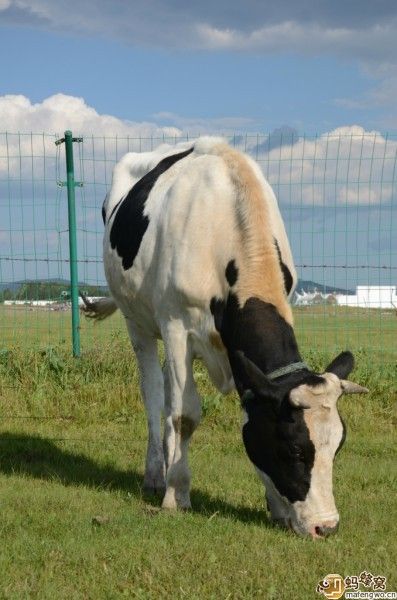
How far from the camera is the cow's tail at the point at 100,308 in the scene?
1015 cm

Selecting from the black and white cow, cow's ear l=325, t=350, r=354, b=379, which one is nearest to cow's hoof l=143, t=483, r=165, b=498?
the black and white cow

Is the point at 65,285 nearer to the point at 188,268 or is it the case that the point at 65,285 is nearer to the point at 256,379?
the point at 188,268

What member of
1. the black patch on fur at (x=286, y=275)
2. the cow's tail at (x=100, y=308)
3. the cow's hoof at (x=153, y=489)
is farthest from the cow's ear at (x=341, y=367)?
the cow's tail at (x=100, y=308)

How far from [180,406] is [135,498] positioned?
894mm

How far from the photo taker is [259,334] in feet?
20.7

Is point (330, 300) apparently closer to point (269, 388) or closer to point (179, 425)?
point (179, 425)

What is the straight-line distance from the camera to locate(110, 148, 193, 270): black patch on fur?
796 cm

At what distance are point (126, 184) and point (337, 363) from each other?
3869 mm

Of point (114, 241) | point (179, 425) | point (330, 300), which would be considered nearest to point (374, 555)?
point (179, 425)

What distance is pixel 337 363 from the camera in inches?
242

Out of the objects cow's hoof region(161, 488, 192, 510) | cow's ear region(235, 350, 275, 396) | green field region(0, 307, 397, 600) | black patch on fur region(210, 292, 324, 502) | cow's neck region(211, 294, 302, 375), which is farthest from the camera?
cow's hoof region(161, 488, 192, 510)
